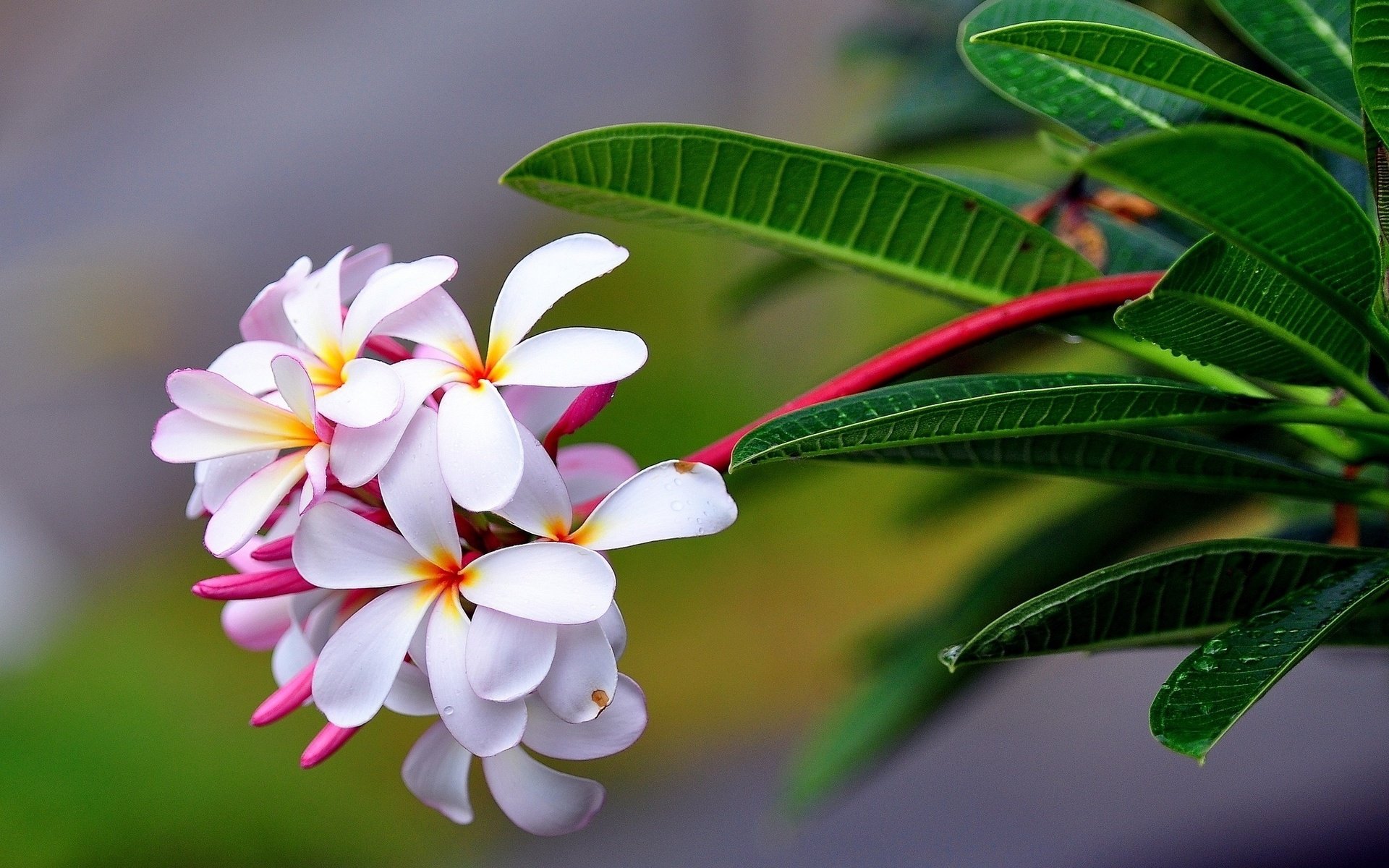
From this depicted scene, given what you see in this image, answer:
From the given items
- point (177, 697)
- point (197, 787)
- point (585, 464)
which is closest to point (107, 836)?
point (197, 787)

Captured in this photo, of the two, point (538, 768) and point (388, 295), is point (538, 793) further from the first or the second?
point (388, 295)

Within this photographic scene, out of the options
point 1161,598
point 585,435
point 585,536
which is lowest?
point 585,435

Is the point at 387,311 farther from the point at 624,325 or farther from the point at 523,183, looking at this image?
the point at 624,325

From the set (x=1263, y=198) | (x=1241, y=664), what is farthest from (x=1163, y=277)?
(x=1241, y=664)

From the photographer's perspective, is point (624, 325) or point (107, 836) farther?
point (624, 325)

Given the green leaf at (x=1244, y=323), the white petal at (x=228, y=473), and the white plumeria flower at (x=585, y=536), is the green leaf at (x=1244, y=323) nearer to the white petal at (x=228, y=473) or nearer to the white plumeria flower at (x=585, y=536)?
the white plumeria flower at (x=585, y=536)

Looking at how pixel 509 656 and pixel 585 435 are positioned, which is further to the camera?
pixel 585 435

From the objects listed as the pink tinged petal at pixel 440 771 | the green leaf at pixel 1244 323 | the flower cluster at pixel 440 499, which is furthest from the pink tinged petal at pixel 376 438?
the green leaf at pixel 1244 323
